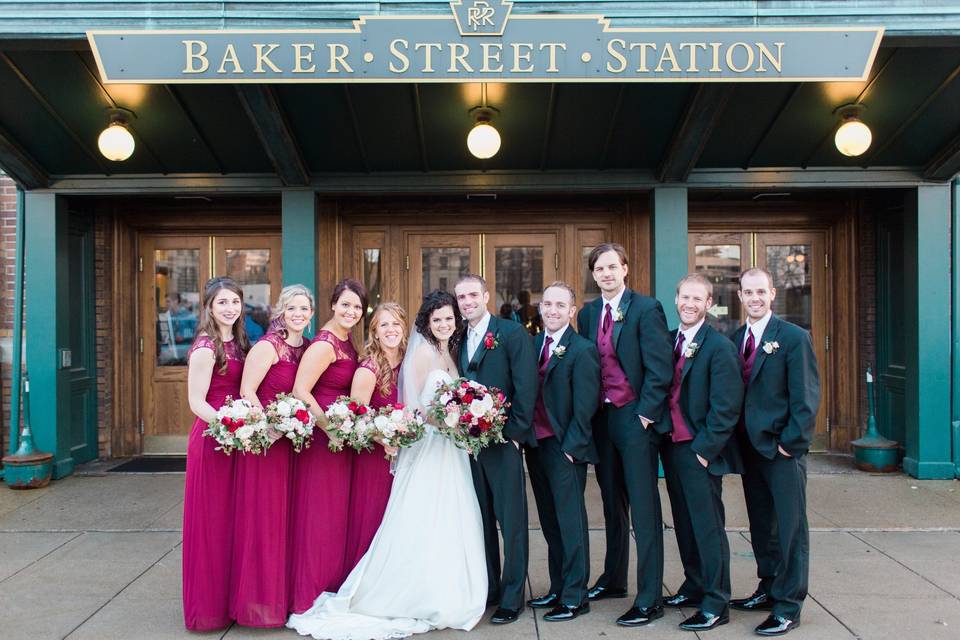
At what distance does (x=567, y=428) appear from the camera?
4090 millimetres

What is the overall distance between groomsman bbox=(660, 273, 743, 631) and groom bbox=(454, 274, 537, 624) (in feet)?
2.72

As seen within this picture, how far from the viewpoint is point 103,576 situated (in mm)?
4852

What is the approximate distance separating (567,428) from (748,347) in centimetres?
114

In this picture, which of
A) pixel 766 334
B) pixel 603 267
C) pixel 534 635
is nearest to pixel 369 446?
pixel 534 635

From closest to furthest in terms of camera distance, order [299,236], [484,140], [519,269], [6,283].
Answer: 1. [484,140]
2. [299,236]
3. [6,283]
4. [519,269]

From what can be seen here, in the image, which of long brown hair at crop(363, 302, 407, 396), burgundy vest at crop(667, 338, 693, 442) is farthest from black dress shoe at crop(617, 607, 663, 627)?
long brown hair at crop(363, 302, 407, 396)

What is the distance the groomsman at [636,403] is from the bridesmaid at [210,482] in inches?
83.2

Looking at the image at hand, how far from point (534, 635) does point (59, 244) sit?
616cm

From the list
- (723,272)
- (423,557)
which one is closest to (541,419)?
(423,557)

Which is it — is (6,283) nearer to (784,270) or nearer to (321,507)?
(321,507)

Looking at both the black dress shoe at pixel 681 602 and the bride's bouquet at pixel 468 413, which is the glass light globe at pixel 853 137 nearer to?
the black dress shoe at pixel 681 602

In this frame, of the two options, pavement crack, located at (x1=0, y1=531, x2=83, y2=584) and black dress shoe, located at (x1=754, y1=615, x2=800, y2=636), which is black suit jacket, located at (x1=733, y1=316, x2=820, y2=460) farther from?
pavement crack, located at (x1=0, y1=531, x2=83, y2=584)

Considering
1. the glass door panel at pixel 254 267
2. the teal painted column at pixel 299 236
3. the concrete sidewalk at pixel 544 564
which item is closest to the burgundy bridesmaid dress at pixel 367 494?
the concrete sidewalk at pixel 544 564

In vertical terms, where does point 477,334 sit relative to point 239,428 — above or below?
above
